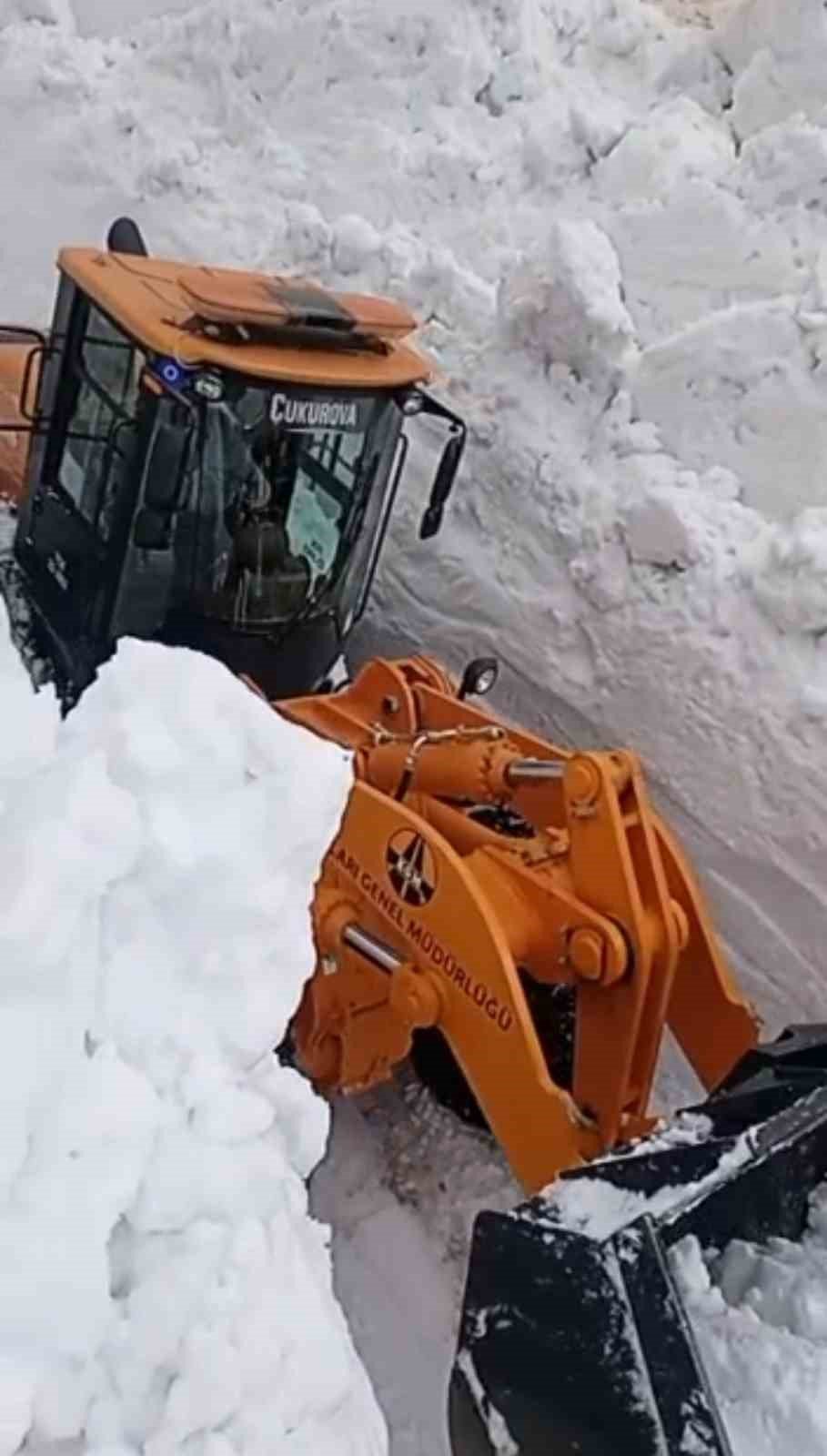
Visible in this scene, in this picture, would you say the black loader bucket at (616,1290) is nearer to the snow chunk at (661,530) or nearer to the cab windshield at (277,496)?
the cab windshield at (277,496)

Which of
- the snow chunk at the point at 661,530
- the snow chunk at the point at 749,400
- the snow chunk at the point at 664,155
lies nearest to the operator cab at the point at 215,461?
the snow chunk at the point at 661,530

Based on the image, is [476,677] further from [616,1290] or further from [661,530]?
[616,1290]

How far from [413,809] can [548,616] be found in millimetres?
1632

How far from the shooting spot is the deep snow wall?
4.87 metres

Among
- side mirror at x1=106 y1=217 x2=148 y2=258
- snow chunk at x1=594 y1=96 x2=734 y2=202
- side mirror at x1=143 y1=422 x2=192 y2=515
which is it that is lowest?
side mirror at x1=143 y1=422 x2=192 y2=515

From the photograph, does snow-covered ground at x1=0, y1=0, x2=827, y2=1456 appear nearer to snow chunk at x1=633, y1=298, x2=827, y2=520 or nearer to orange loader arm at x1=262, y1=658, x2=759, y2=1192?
snow chunk at x1=633, y1=298, x2=827, y2=520

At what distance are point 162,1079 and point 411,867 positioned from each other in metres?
1.52

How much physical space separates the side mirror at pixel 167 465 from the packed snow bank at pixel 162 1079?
144 cm

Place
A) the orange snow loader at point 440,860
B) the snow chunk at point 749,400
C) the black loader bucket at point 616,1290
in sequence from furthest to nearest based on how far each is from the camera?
the snow chunk at point 749,400, the orange snow loader at point 440,860, the black loader bucket at point 616,1290

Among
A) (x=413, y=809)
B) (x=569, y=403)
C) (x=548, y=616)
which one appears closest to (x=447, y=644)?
(x=548, y=616)

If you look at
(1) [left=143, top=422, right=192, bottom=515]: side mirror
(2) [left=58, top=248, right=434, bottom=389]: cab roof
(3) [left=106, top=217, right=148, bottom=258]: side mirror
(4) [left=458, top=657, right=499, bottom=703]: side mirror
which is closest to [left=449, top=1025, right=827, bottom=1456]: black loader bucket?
(4) [left=458, top=657, right=499, bottom=703]: side mirror

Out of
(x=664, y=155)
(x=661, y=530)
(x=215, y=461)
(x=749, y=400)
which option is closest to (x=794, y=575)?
(x=661, y=530)

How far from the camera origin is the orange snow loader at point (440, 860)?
2412 mm

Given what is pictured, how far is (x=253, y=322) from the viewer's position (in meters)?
4.01
